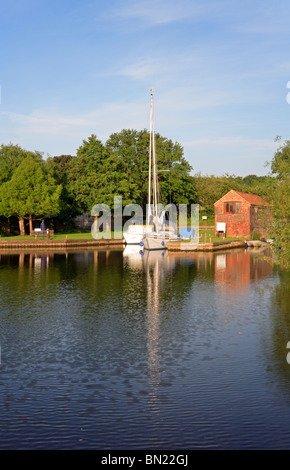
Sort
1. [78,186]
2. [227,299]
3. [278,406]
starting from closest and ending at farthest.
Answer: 1. [278,406]
2. [227,299]
3. [78,186]

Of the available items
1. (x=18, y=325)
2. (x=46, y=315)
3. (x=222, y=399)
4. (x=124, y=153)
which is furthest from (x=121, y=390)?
(x=124, y=153)

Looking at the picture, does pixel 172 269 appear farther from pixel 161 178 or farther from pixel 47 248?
pixel 161 178

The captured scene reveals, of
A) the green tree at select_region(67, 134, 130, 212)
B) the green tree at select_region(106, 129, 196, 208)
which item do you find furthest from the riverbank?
the green tree at select_region(106, 129, 196, 208)

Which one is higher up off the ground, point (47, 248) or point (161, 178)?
point (161, 178)

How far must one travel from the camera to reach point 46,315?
3164 cm

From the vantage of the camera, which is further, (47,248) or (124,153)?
(124,153)

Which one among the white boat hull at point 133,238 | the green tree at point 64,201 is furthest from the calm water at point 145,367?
the green tree at point 64,201

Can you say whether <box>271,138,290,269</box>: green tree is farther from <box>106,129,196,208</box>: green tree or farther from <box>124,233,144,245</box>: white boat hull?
<box>106,129,196,208</box>: green tree

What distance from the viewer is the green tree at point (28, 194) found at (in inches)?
3602

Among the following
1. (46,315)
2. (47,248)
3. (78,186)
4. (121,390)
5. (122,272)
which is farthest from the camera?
(78,186)

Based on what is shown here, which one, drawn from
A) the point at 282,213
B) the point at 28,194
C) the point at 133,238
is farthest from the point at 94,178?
the point at 282,213

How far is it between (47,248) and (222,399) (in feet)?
222

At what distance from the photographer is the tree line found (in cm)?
9319

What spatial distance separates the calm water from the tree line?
49458mm
